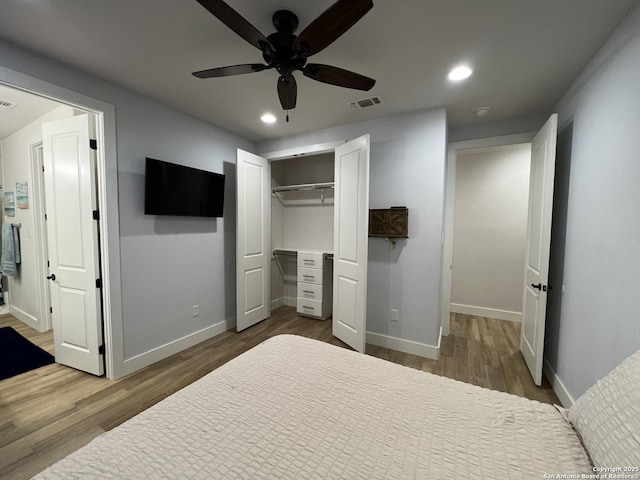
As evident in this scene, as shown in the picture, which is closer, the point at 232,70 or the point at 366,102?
the point at 232,70

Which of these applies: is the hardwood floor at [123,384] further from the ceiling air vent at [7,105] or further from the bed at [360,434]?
the ceiling air vent at [7,105]

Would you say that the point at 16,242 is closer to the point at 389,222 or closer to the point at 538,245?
the point at 389,222

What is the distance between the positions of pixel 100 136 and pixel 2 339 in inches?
114

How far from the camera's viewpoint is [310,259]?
3832mm

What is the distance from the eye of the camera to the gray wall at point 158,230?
7.26 ft

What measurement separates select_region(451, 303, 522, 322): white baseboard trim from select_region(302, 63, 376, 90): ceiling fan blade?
3.72 metres

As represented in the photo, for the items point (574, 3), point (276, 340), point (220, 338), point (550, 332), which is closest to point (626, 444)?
point (276, 340)

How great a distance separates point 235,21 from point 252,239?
2.52 m

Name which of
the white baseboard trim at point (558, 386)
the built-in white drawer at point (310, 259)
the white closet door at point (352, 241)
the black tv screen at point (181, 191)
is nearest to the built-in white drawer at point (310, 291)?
the built-in white drawer at point (310, 259)

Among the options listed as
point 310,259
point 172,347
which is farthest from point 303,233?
point 172,347

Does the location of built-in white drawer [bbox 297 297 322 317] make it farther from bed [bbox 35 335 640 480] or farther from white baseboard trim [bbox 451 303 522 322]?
bed [bbox 35 335 640 480]

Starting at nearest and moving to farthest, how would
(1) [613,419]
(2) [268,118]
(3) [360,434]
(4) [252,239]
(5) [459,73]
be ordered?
(1) [613,419]
(3) [360,434]
(5) [459,73]
(2) [268,118]
(4) [252,239]

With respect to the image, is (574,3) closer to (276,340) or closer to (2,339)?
(276,340)

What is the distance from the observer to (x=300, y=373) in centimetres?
127
